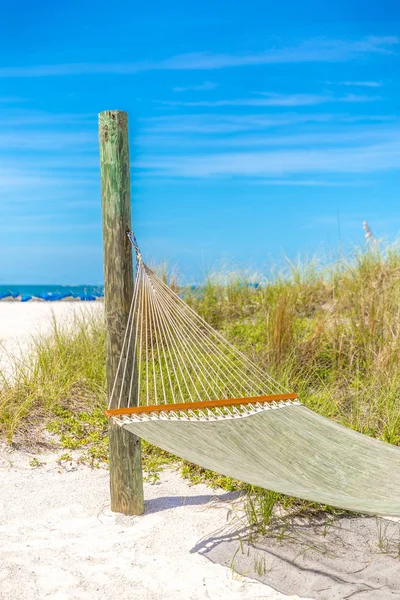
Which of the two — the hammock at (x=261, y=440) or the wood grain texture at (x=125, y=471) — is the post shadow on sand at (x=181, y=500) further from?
the hammock at (x=261, y=440)

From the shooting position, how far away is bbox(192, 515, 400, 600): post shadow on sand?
218cm

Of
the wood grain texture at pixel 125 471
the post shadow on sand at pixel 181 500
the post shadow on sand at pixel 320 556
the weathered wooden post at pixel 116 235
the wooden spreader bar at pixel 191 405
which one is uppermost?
the weathered wooden post at pixel 116 235

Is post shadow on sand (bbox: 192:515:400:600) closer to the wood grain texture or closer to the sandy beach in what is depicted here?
the sandy beach

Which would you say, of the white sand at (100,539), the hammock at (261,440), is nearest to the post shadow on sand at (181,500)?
the white sand at (100,539)

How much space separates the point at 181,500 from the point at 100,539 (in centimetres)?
49

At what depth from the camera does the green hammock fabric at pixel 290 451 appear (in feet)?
6.97

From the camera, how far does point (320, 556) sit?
237 cm

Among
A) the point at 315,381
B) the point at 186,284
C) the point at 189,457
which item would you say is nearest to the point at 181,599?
the point at 189,457

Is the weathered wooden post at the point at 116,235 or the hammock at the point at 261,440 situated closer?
the hammock at the point at 261,440

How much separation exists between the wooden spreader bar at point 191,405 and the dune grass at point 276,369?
40 cm

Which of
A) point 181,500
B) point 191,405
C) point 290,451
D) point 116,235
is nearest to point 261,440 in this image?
point 290,451

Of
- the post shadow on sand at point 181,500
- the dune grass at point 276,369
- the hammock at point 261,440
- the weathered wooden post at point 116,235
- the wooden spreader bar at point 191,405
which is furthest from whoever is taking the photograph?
the dune grass at point 276,369

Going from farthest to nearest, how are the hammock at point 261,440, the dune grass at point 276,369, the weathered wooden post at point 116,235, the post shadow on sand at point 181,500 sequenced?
the dune grass at point 276,369 → the post shadow on sand at point 181,500 → the weathered wooden post at point 116,235 → the hammock at point 261,440

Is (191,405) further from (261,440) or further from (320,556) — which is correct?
(320,556)
